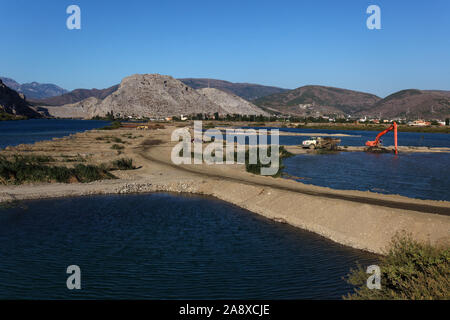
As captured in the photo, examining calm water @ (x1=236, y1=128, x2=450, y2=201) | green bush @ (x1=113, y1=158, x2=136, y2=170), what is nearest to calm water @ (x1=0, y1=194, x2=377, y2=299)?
green bush @ (x1=113, y1=158, x2=136, y2=170)

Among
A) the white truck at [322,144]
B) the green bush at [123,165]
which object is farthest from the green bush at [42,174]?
the white truck at [322,144]

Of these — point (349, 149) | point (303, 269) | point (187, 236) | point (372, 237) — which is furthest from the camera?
point (349, 149)

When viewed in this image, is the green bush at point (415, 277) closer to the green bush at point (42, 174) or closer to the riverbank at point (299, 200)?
the riverbank at point (299, 200)

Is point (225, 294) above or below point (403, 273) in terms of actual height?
below

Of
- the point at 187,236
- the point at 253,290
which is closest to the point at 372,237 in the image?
the point at 253,290
